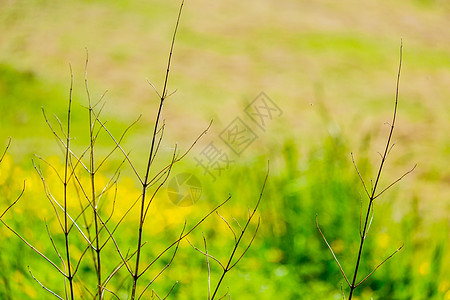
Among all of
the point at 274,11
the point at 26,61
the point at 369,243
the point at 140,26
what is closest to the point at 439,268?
the point at 369,243

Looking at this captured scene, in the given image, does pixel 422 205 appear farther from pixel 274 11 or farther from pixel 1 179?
pixel 274 11

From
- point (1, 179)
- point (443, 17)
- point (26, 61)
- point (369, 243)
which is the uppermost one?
point (1, 179)

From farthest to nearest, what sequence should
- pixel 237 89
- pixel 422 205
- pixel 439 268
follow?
pixel 237 89
pixel 422 205
pixel 439 268

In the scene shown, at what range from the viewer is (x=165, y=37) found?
7.40 meters

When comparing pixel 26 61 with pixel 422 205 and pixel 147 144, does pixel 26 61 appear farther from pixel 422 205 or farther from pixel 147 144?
pixel 422 205

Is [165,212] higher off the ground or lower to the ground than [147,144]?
higher

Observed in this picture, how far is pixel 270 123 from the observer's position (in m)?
5.52

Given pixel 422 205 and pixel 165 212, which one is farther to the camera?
pixel 422 205

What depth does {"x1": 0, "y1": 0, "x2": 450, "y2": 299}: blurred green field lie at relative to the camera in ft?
8.52

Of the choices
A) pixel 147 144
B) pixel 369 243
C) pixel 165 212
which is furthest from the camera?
pixel 147 144

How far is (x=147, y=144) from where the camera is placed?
5.08 m

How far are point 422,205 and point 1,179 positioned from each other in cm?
290

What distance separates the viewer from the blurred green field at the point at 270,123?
260 cm

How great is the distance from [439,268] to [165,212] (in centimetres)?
133
